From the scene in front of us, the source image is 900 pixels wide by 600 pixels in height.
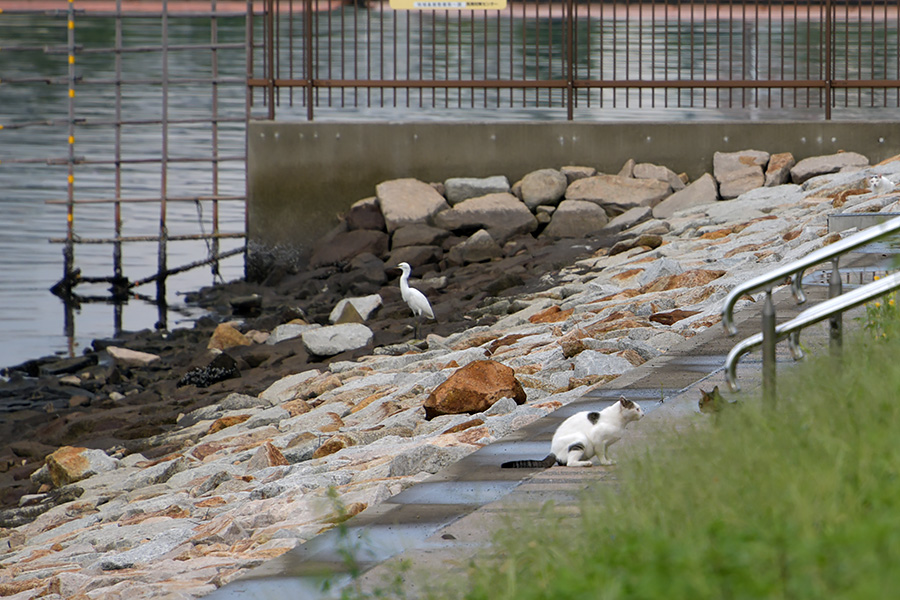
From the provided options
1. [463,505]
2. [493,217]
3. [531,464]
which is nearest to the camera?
[463,505]

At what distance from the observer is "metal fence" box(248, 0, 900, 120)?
1691 centimetres

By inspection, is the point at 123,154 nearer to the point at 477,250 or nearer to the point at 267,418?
the point at 477,250

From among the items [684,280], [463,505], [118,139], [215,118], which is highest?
[215,118]

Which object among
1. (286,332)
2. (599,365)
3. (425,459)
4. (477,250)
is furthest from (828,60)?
(425,459)

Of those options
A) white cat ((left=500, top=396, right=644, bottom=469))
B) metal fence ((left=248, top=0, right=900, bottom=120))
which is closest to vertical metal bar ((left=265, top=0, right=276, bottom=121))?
metal fence ((left=248, top=0, right=900, bottom=120))

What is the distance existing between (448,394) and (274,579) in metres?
3.51

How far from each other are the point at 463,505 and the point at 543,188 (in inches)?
469

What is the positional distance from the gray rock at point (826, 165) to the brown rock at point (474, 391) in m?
9.23

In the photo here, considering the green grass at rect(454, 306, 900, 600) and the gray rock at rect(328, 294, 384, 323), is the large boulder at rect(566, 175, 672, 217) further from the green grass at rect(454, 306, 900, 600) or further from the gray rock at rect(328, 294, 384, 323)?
the green grass at rect(454, 306, 900, 600)

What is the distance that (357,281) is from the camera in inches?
623

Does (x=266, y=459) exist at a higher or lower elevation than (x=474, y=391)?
lower

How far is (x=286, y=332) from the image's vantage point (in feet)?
45.9

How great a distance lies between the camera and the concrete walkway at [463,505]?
13.5 ft

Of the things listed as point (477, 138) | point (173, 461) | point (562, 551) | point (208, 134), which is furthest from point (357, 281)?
point (208, 134)
